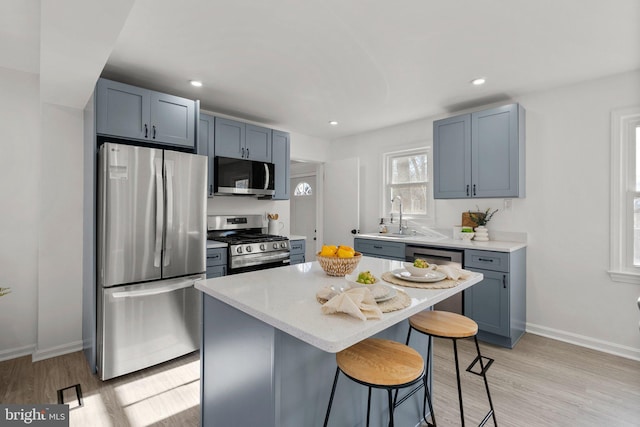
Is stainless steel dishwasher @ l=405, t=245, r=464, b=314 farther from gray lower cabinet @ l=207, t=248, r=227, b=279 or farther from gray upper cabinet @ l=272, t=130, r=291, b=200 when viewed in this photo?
gray lower cabinet @ l=207, t=248, r=227, b=279

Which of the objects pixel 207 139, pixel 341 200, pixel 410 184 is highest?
pixel 207 139

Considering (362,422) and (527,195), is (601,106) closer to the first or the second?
(527,195)

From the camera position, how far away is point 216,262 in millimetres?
3154

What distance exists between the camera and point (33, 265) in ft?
9.14

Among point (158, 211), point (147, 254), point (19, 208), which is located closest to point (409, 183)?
point (158, 211)

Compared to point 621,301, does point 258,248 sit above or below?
above

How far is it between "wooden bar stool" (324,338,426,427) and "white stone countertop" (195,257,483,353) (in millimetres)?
202

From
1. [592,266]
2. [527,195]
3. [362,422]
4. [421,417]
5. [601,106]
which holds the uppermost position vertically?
[601,106]

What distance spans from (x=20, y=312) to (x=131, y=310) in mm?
1165

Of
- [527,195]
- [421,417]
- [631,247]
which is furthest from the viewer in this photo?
[527,195]

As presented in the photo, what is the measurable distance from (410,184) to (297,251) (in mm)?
1785

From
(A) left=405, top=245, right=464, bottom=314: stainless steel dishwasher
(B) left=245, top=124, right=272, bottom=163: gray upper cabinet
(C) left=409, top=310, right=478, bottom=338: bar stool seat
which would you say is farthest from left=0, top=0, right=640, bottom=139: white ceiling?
(C) left=409, top=310, right=478, bottom=338: bar stool seat

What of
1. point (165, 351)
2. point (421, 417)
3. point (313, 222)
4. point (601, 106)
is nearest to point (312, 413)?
point (421, 417)

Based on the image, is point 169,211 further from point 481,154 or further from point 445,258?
point 481,154
